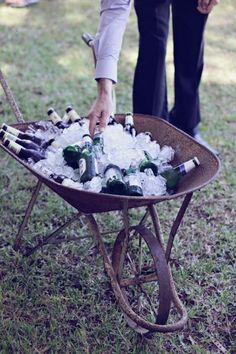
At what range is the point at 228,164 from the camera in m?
3.76

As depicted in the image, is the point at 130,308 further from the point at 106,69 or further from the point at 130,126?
the point at 106,69

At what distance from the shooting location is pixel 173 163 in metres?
2.51

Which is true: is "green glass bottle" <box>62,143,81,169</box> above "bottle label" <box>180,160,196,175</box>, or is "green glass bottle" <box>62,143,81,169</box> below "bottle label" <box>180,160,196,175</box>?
below

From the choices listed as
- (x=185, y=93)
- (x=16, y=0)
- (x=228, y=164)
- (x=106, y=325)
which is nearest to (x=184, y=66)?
(x=185, y=93)

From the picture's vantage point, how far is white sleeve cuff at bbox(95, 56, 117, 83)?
240 centimetres

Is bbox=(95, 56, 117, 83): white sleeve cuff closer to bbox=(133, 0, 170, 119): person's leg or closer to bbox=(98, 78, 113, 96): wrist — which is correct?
bbox=(98, 78, 113, 96): wrist

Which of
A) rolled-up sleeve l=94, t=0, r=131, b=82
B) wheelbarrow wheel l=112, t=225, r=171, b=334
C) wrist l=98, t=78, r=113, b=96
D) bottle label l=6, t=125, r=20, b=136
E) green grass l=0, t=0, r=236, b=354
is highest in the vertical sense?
rolled-up sleeve l=94, t=0, r=131, b=82

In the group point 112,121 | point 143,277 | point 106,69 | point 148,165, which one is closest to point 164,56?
point 112,121

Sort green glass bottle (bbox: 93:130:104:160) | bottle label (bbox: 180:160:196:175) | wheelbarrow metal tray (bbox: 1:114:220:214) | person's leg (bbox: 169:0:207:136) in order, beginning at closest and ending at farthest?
wheelbarrow metal tray (bbox: 1:114:220:214), bottle label (bbox: 180:160:196:175), green glass bottle (bbox: 93:130:104:160), person's leg (bbox: 169:0:207:136)

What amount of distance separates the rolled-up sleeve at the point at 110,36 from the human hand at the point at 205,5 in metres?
0.86

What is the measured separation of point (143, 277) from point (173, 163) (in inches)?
21.1

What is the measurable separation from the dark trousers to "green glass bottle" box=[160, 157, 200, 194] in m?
1.21

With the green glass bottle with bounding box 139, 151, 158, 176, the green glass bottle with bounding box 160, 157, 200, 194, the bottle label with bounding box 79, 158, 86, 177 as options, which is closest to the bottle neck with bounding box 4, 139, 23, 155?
the bottle label with bounding box 79, 158, 86, 177

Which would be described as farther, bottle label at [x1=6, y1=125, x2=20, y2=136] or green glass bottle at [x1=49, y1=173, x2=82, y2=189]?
bottle label at [x1=6, y1=125, x2=20, y2=136]
